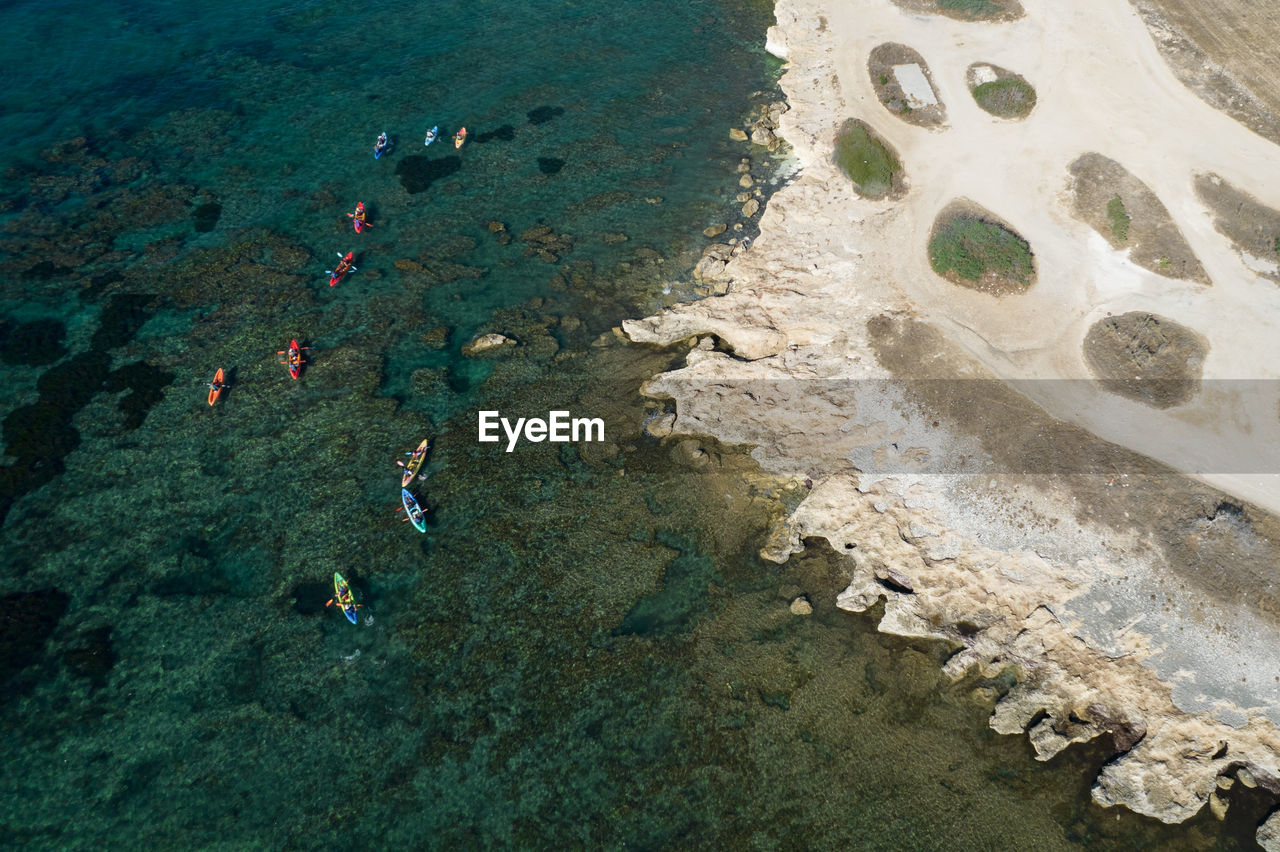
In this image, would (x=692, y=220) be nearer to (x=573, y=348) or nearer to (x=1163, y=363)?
(x=573, y=348)

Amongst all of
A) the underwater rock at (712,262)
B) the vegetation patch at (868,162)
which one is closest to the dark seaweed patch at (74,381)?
the underwater rock at (712,262)

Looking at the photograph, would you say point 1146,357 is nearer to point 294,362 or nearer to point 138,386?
point 294,362

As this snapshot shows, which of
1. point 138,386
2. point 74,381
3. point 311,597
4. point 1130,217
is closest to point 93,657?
point 311,597

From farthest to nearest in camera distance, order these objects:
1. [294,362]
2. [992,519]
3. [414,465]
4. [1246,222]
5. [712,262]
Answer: [712,262] → [1246,222] → [294,362] → [414,465] → [992,519]

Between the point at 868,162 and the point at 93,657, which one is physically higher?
the point at 868,162

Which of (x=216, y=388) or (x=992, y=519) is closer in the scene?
(x=992, y=519)

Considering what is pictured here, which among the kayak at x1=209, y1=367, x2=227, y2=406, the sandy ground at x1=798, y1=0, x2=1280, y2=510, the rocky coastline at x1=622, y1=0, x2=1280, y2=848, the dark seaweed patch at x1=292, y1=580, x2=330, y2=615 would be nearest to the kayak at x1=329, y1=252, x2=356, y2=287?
the kayak at x1=209, y1=367, x2=227, y2=406

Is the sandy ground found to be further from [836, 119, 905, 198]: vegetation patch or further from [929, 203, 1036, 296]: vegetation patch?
[836, 119, 905, 198]: vegetation patch
